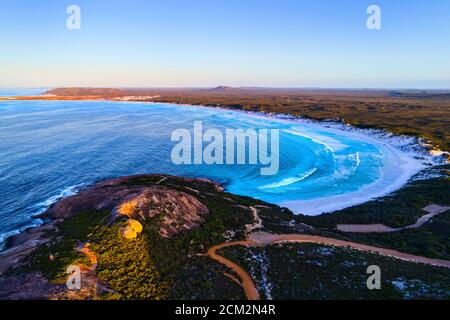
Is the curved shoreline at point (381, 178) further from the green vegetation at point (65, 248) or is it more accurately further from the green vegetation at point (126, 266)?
the green vegetation at point (65, 248)

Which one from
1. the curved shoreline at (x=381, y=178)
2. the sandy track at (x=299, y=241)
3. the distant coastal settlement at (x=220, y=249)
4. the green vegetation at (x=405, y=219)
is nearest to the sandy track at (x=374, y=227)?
the distant coastal settlement at (x=220, y=249)

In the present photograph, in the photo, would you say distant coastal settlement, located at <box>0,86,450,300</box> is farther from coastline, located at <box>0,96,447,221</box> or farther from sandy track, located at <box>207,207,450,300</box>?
coastline, located at <box>0,96,447,221</box>

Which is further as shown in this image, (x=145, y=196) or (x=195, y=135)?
(x=195, y=135)

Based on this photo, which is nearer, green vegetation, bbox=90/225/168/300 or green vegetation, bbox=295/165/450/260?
green vegetation, bbox=90/225/168/300

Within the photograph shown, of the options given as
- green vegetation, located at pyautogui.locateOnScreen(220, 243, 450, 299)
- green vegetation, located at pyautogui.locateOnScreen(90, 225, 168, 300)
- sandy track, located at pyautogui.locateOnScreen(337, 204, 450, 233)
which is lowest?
sandy track, located at pyautogui.locateOnScreen(337, 204, 450, 233)

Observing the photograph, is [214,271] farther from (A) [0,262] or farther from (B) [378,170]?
(B) [378,170]

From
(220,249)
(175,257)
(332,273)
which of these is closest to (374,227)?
(332,273)

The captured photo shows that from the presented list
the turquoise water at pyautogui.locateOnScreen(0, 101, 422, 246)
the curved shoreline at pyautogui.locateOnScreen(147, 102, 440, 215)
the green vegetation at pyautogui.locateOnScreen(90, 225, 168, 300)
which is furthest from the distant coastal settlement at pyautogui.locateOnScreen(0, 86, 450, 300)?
the turquoise water at pyautogui.locateOnScreen(0, 101, 422, 246)
